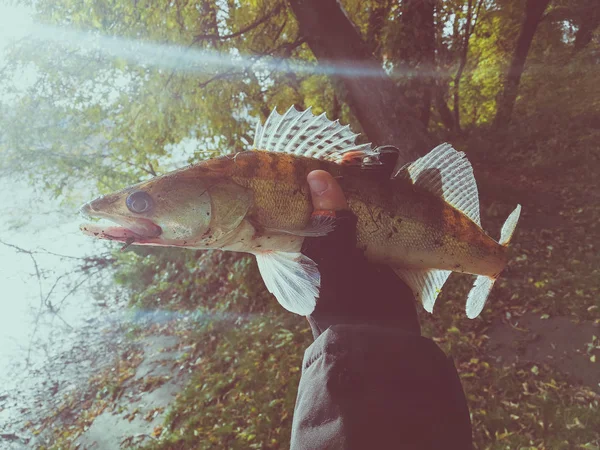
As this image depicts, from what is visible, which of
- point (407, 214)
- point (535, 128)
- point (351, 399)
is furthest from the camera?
point (535, 128)

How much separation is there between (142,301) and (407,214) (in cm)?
1116

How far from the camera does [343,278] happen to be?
7.47 ft

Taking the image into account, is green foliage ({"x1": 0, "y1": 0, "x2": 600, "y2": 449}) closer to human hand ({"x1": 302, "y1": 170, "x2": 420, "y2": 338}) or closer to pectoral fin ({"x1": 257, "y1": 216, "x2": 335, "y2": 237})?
human hand ({"x1": 302, "y1": 170, "x2": 420, "y2": 338})

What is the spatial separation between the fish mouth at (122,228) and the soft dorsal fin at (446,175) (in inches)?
→ 61.3

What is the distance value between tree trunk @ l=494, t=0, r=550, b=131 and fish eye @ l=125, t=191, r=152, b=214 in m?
13.2

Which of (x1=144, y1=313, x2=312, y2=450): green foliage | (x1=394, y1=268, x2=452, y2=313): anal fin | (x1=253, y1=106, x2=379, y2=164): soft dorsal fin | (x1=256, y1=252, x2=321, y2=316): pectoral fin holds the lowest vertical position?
(x1=144, y1=313, x2=312, y2=450): green foliage

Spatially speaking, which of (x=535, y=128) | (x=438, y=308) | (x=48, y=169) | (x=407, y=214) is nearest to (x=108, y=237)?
(x=407, y=214)

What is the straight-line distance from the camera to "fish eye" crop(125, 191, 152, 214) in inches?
77.6

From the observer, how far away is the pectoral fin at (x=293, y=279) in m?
2.09

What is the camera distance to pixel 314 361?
1.95m

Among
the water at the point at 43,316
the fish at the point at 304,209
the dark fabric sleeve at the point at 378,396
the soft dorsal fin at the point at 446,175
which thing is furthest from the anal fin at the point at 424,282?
the water at the point at 43,316

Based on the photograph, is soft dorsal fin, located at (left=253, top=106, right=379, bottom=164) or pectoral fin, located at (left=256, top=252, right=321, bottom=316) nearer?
pectoral fin, located at (left=256, top=252, right=321, bottom=316)

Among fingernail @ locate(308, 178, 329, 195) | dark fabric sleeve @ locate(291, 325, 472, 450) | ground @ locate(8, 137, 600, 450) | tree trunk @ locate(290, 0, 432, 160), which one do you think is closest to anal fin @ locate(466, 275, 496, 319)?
dark fabric sleeve @ locate(291, 325, 472, 450)

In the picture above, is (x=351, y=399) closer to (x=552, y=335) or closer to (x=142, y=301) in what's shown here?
(x=552, y=335)
